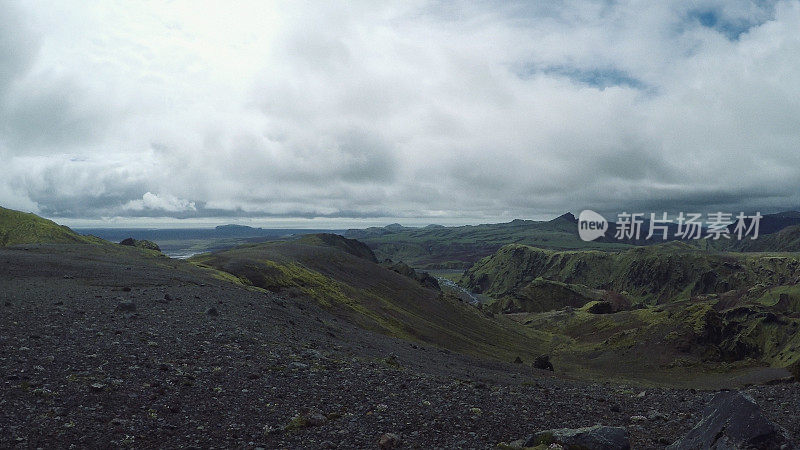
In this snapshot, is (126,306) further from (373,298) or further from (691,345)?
(691,345)

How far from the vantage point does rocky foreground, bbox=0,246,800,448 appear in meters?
14.4

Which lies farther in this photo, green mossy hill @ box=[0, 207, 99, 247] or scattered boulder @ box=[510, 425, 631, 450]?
green mossy hill @ box=[0, 207, 99, 247]

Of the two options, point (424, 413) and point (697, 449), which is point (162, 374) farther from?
point (697, 449)

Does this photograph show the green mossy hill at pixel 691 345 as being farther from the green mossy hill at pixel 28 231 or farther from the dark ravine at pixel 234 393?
the green mossy hill at pixel 28 231

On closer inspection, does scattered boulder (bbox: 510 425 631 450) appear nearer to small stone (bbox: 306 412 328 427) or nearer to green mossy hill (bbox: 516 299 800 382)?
small stone (bbox: 306 412 328 427)

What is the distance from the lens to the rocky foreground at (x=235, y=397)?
567 inches

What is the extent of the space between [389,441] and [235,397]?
7.27 meters

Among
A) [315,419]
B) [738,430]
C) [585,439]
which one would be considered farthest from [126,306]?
[738,430]

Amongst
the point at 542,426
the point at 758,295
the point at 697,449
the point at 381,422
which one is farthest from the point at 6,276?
the point at 758,295

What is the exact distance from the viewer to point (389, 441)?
1445 cm

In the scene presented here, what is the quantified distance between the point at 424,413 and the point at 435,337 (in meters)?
73.8

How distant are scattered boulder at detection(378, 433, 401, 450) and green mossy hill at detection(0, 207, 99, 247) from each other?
395 feet

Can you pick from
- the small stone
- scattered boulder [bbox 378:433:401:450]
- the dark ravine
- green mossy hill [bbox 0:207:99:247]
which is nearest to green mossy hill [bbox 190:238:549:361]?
the dark ravine

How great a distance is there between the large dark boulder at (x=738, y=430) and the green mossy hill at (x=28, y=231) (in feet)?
421
